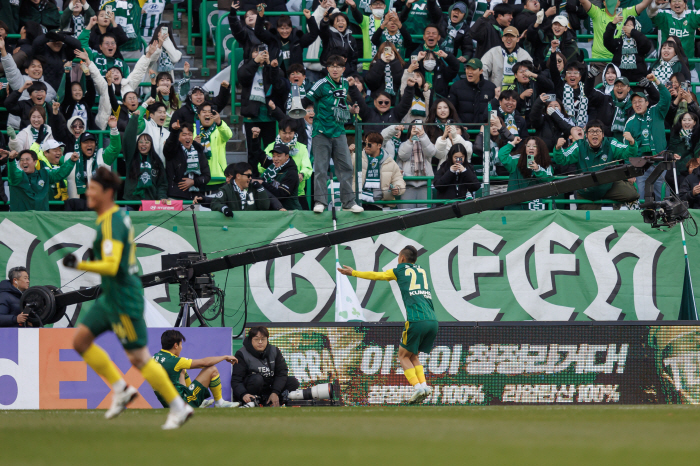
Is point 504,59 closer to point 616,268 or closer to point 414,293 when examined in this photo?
point 616,268

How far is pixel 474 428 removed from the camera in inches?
313

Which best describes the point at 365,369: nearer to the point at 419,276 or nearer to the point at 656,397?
the point at 419,276

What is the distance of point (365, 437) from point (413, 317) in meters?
3.71

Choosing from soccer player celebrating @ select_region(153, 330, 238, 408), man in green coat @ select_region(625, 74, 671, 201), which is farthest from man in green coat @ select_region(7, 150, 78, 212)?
man in green coat @ select_region(625, 74, 671, 201)

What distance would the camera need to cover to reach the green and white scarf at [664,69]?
16750 millimetres

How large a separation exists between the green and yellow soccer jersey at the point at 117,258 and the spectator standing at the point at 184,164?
7.87 meters

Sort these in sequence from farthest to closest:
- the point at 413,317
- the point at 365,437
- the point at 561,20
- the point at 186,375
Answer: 1. the point at 561,20
2. the point at 186,375
3. the point at 413,317
4. the point at 365,437

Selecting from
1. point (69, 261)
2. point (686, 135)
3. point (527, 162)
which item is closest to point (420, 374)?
point (527, 162)

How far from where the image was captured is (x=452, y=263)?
14.5 meters

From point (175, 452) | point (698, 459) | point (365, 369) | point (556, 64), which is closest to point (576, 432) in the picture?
point (698, 459)

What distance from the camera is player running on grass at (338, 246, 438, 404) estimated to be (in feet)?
37.1

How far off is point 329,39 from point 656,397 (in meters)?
8.01

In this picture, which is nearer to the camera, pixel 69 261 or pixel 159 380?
pixel 69 261

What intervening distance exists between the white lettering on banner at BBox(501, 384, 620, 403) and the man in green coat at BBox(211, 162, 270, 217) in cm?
462
